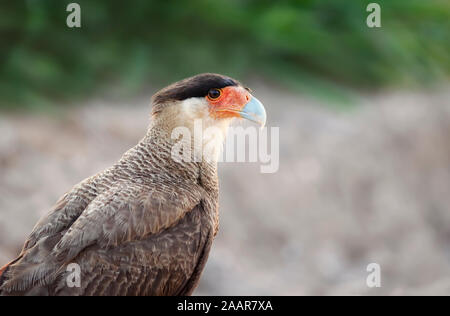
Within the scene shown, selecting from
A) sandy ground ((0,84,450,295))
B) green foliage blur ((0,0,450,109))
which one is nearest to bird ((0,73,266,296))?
sandy ground ((0,84,450,295))

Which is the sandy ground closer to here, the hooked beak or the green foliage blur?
the green foliage blur

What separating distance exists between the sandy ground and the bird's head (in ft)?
6.88

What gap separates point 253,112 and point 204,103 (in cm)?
23

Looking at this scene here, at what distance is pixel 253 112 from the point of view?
282 cm

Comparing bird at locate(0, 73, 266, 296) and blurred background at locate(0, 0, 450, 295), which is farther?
blurred background at locate(0, 0, 450, 295)

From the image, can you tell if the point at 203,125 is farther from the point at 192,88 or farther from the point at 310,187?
the point at 310,187

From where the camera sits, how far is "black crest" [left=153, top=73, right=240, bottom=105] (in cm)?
275

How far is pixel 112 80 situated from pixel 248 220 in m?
2.20

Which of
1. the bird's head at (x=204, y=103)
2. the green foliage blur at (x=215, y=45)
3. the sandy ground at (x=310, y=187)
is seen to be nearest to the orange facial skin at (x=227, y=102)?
the bird's head at (x=204, y=103)

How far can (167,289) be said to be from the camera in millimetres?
2479

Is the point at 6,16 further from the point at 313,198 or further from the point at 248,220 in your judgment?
the point at 313,198

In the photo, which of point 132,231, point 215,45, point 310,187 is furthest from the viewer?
point 215,45

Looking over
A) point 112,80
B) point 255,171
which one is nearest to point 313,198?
point 255,171

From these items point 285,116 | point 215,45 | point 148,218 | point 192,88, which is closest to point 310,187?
point 285,116
